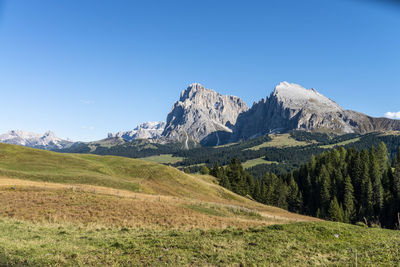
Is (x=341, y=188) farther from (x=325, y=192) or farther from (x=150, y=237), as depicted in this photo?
(x=150, y=237)

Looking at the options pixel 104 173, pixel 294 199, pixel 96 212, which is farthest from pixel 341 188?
pixel 96 212

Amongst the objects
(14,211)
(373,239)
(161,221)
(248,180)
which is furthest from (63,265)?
(248,180)

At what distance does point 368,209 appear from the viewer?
91188 mm

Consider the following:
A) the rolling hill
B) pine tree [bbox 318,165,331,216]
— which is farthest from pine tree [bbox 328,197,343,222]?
the rolling hill

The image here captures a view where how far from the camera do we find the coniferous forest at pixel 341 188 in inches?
3548

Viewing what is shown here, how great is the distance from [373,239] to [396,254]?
17.2 ft

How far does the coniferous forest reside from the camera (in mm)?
90125

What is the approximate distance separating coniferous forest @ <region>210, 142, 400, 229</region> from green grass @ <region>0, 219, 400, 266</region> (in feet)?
239

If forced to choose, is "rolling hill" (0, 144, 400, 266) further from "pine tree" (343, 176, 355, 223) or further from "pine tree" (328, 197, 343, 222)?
"pine tree" (343, 176, 355, 223)

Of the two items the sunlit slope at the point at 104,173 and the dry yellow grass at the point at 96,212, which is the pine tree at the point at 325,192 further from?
the dry yellow grass at the point at 96,212

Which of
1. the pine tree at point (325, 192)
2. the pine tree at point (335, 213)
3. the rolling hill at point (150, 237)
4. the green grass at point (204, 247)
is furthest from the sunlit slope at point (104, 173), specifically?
the green grass at point (204, 247)

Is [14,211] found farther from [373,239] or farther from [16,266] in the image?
[373,239]

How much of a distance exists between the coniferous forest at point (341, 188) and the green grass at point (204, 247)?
7271 centimetres

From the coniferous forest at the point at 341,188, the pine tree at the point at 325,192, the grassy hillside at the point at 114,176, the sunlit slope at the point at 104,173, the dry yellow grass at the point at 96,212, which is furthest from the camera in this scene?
the pine tree at the point at 325,192
